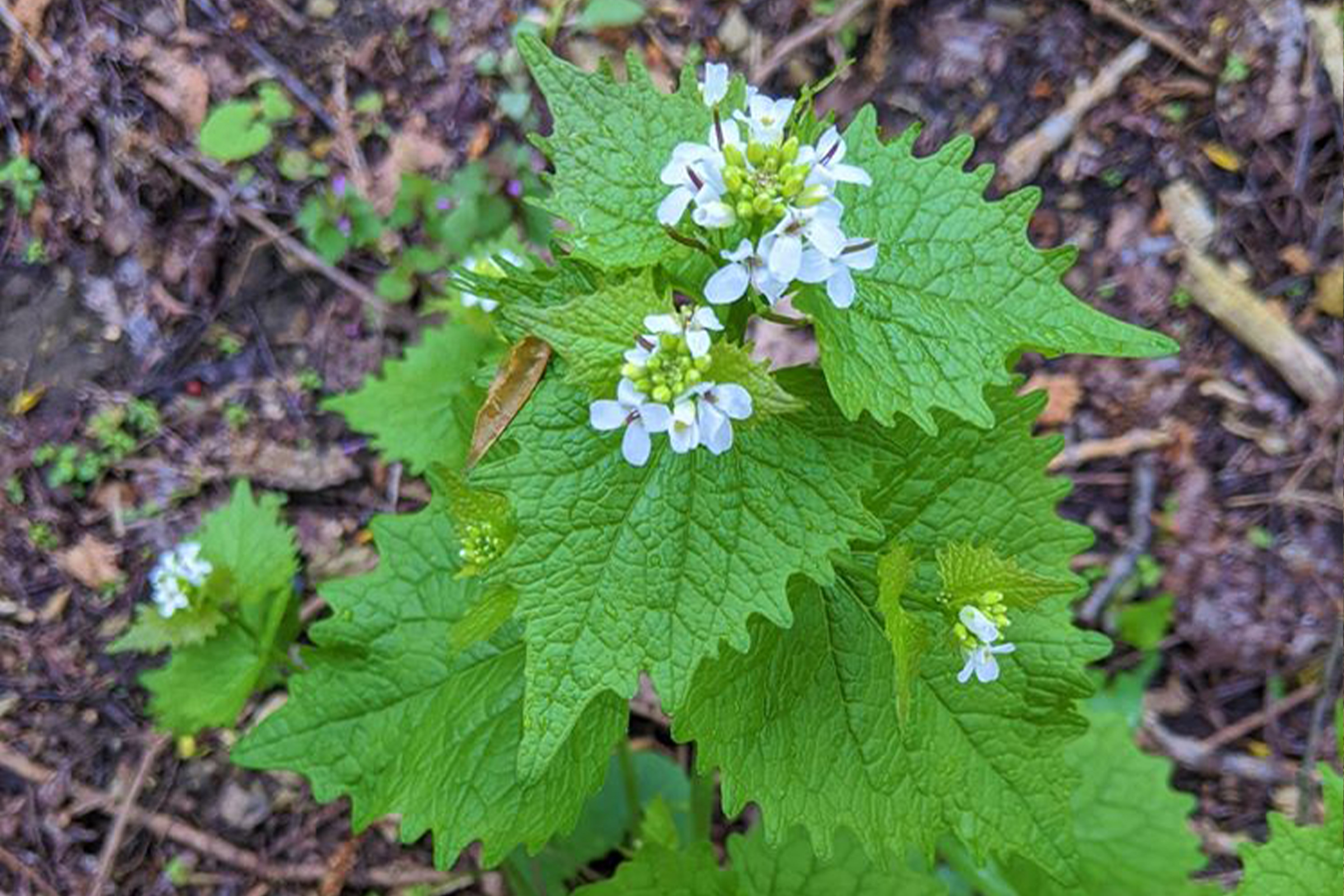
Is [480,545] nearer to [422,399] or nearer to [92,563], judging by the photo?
[422,399]

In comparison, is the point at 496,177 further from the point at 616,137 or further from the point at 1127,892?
the point at 1127,892

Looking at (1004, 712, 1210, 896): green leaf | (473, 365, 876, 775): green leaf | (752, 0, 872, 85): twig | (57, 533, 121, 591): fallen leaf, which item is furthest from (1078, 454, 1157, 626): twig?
(57, 533, 121, 591): fallen leaf

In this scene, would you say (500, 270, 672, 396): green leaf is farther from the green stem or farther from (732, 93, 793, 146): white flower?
the green stem

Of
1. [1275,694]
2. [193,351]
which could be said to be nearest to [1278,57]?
[1275,694]

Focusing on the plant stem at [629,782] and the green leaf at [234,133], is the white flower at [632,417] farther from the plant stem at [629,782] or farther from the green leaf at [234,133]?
the green leaf at [234,133]

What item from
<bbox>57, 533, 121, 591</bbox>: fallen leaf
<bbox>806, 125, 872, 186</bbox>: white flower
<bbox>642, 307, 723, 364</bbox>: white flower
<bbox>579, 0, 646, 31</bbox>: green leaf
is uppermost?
<bbox>579, 0, 646, 31</bbox>: green leaf

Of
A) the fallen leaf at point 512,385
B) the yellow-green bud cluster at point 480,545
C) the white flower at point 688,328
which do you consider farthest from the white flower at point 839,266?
the yellow-green bud cluster at point 480,545
